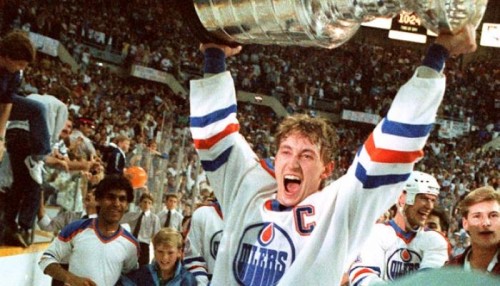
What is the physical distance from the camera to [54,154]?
4.69 meters

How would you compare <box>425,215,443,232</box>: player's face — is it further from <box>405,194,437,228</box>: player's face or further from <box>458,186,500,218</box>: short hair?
<box>458,186,500,218</box>: short hair

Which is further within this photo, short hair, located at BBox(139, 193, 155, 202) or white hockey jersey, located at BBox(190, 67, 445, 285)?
short hair, located at BBox(139, 193, 155, 202)

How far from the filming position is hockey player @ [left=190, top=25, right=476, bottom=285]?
165cm

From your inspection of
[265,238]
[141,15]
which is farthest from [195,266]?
[141,15]

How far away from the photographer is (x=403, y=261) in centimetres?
361

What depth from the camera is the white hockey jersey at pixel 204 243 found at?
322cm

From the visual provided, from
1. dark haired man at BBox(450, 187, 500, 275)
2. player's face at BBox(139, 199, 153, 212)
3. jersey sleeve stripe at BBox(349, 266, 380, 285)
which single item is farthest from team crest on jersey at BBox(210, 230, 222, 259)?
player's face at BBox(139, 199, 153, 212)

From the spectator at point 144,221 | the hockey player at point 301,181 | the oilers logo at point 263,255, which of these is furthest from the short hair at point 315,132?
the spectator at point 144,221

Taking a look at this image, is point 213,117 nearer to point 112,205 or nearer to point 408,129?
point 408,129

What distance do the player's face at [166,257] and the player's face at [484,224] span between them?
4.92ft

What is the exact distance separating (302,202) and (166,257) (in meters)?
1.85

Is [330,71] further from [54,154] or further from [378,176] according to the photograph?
[378,176]

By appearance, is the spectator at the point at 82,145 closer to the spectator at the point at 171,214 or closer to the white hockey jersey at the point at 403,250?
the spectator at the point at 171,214

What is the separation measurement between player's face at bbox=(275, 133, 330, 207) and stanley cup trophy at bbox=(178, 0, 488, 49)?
0.39 metres
